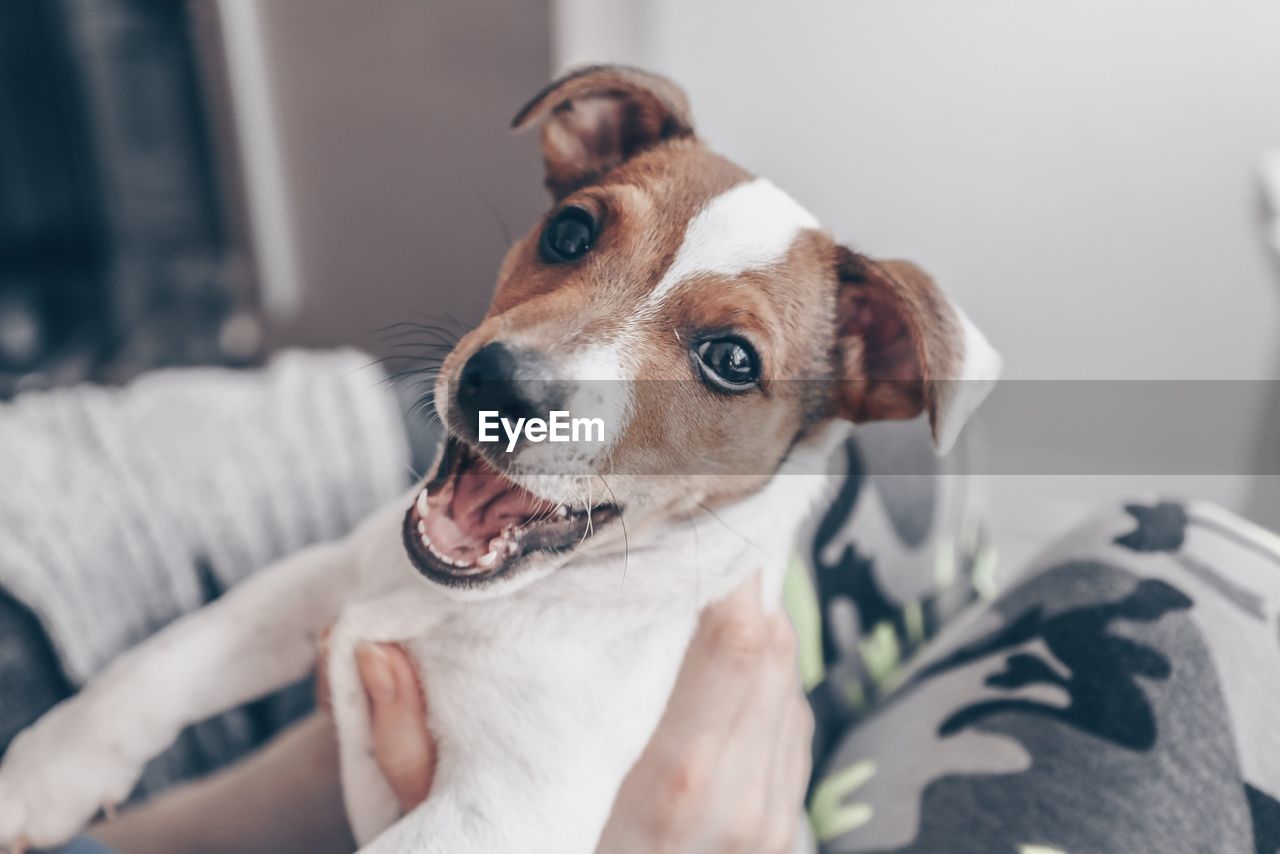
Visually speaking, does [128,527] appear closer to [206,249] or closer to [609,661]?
[609,661]

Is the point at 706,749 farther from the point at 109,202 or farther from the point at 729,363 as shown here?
the point at 109,202

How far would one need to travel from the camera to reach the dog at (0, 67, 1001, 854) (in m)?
1.06

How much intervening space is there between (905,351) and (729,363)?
274 millimetres

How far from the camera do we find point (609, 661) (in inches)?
46.1

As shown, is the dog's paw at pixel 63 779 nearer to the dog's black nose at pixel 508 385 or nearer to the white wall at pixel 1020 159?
the dog's black nose at pixel 508 385

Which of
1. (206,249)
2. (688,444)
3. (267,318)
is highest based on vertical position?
(688,444)

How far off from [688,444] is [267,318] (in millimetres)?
3468

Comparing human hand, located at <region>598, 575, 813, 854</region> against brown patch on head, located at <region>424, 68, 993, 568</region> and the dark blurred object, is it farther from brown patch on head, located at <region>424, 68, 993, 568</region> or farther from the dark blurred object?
the dark blurred object

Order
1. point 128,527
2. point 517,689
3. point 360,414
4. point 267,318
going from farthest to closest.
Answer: point 267,318, point 360,414, point 128,527, point 517,689

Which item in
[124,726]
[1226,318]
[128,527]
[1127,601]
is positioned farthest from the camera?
[1226,318]

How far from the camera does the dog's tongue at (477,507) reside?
1.12 meters

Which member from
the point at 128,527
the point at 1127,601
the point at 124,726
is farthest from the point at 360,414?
the point at 1127,601

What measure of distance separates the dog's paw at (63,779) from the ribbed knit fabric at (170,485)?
223 millimetres

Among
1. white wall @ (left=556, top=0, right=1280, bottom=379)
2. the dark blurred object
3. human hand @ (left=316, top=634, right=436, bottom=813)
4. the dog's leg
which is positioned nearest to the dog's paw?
the dog's leg
